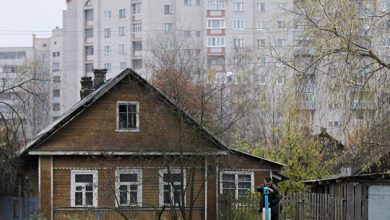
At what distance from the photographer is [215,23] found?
4016 inches

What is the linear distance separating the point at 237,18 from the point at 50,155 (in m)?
71.2

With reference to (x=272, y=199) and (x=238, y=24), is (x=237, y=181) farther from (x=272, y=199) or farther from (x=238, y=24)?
(x=238, y=24)

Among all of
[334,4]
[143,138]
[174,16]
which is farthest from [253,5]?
[334,4]

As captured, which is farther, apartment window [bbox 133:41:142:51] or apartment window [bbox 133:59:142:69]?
apartment window [bbox 133:41:142:51]

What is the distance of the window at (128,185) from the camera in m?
33.6

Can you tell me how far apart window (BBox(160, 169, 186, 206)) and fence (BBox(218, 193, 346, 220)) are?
196cm

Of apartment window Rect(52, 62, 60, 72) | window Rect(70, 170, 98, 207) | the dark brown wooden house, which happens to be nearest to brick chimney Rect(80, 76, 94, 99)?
the dark brown wooden house

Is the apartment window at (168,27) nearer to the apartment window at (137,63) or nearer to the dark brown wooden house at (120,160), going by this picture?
the apartment window at (137,63)

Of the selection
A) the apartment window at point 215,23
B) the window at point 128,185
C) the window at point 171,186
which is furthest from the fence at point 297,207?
the apartment window at point 215,23

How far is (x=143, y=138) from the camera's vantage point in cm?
3466

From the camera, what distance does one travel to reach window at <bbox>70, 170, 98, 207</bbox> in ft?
112

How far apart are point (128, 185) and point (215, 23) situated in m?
69.4

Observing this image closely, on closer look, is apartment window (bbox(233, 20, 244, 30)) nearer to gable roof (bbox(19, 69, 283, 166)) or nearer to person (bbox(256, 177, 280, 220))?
gable roof (bbox(19, 69, 283, 166))

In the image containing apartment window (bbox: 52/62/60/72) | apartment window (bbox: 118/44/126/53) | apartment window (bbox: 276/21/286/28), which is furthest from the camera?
apartment window (bbox: 52/62/60/72)
